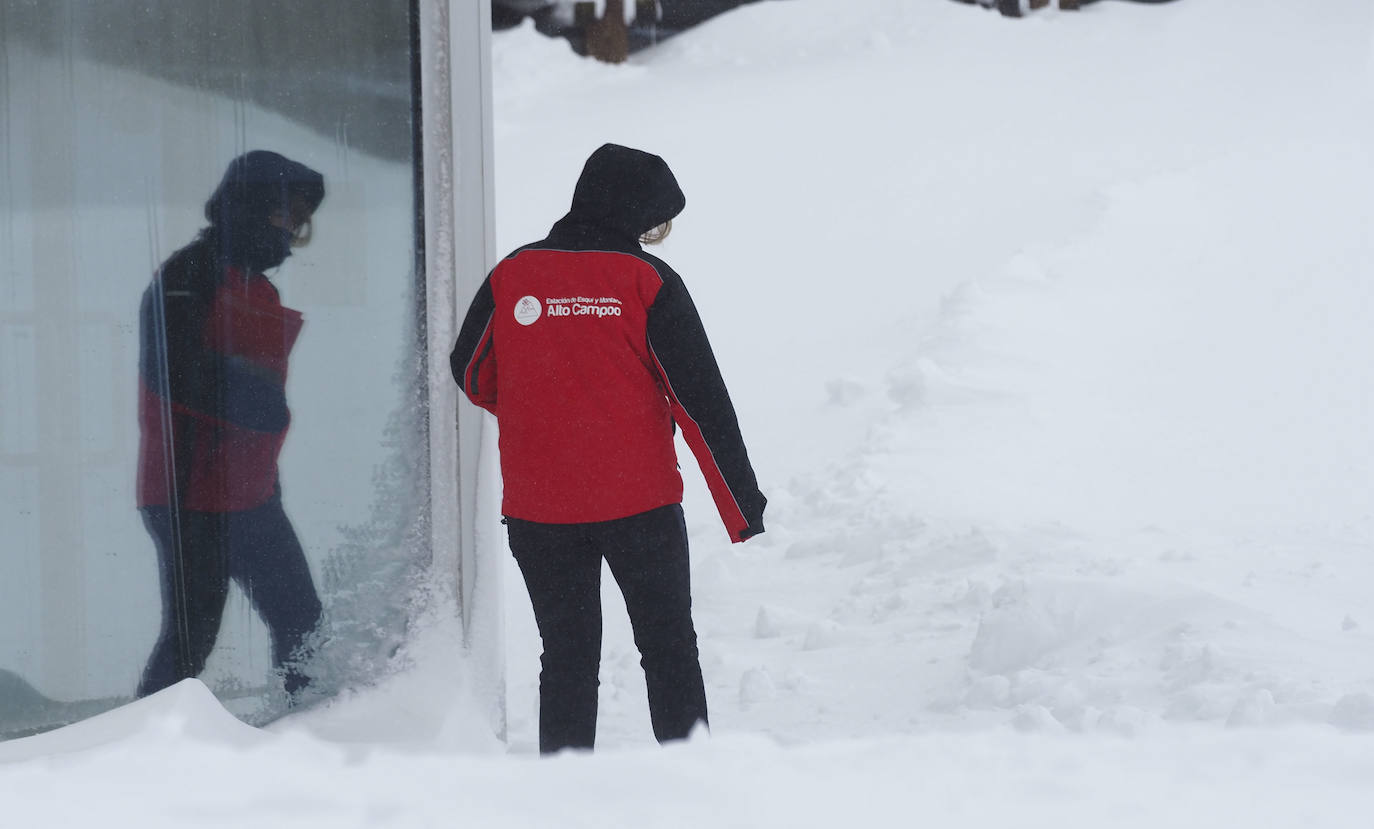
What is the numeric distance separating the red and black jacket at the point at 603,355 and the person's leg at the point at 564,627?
9cm

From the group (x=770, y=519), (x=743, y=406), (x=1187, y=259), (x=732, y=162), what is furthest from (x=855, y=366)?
(x=732, y=162)

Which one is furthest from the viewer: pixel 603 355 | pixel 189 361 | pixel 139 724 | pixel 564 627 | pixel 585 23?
pixel 585 23

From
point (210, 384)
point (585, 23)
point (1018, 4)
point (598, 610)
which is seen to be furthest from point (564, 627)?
point (1018, 4)

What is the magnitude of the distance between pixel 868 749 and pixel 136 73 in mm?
2377

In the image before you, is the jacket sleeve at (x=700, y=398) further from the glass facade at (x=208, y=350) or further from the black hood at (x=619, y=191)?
the glass facade at (x=208, y=350)

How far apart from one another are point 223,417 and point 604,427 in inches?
42.0

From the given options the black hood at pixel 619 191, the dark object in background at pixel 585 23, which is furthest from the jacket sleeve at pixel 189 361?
the dark object in background at pixel 585 23

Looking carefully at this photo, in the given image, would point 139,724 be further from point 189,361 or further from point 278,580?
point 189,361

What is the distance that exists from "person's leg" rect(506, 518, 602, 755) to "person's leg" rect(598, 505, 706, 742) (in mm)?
74

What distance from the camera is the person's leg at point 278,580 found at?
3023 mm

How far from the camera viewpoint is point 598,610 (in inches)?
103

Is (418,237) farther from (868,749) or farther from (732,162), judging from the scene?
(732,162)

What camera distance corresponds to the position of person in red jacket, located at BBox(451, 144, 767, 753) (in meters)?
2.43

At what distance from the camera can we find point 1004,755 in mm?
1200
